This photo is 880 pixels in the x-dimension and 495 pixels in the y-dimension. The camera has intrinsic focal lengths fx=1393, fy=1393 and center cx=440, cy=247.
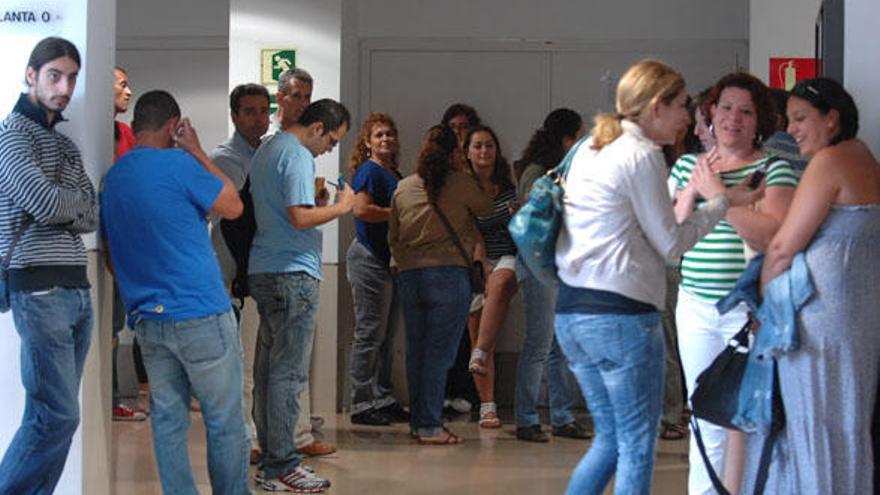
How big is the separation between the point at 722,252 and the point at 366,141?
3.87 m

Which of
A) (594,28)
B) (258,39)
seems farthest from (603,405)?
(594,28)

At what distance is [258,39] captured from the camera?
28.1 ft

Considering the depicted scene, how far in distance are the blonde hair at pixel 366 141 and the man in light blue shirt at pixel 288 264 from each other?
202 centimetres

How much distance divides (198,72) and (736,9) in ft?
12.9

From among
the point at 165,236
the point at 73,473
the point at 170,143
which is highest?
the point at 170,143

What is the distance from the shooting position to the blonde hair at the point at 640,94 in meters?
4.43

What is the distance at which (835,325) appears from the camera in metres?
4.29

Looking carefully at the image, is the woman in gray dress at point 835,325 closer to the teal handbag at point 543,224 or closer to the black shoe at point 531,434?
the teal handbag at point 543,224

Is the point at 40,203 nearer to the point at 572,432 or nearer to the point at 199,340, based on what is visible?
the point at 199,340

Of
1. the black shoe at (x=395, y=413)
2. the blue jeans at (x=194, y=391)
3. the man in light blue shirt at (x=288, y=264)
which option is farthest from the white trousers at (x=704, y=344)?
the black shoe at (x=395, y=413)

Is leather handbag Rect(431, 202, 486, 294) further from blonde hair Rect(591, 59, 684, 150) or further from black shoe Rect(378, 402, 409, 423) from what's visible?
blonde hair Rect(591, 59, 684, 150)

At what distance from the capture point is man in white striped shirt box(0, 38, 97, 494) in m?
4.78

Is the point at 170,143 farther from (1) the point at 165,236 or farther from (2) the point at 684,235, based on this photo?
(2) the point at 684,235

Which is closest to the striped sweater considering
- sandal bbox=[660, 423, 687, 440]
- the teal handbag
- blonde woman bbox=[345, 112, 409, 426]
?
the teal handbag
